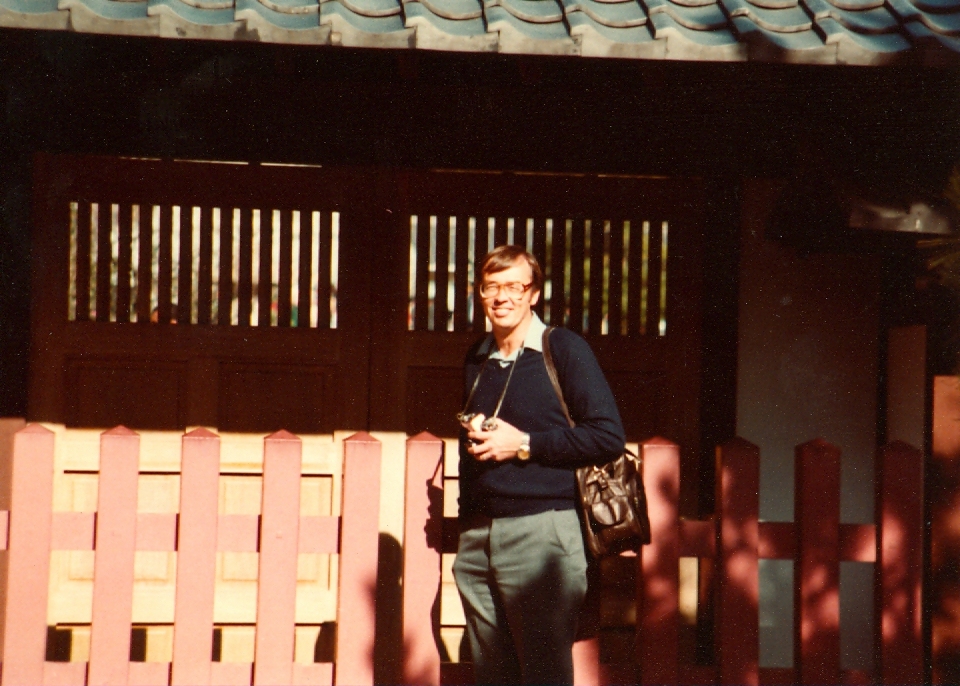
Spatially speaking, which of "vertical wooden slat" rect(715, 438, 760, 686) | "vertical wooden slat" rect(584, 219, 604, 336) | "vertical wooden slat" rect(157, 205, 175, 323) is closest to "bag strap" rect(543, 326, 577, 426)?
"vertical wooden slat" rect(715, 438, 760, 686)

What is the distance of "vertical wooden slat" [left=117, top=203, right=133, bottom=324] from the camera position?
4.86 metres

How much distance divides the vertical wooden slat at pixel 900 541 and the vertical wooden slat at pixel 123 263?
150 inches

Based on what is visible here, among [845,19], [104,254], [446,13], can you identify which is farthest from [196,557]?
[845,19]

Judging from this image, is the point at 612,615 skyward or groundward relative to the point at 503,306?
groundward

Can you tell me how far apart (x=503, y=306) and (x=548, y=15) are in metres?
1.14

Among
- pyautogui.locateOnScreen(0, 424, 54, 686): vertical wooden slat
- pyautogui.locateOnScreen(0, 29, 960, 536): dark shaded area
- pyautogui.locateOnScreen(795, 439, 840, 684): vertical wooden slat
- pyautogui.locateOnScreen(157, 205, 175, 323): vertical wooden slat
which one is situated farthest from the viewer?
pyautogui.locateOnScreen(157, 205, 175, 323): vertical wooden slat

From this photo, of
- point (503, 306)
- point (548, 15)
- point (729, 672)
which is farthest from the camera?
point (729, 672)

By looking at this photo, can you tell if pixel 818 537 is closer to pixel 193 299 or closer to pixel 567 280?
pixel 567 280

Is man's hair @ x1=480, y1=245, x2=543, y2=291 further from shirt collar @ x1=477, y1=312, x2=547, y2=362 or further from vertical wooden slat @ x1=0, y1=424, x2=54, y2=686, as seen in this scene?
vertical wooden slat @ x1=0, y1=424, x2=54, y2=686

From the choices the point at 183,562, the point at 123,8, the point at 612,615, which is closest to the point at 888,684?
the point at 612,615

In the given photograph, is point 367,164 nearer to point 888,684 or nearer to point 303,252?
point 303,252

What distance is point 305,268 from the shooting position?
4.93 metres

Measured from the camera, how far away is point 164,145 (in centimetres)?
471

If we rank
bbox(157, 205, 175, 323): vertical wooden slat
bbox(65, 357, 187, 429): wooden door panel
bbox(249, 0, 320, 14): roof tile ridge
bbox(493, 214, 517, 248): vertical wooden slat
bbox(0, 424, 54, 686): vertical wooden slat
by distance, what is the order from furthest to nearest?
bbox(493, 214, 517, 248): vertical wooden slat
bbox(157, 205, 175, 323): vertical wooden slat
bbox(65, 357, 187, 429): wooden door panel
bbox(0, 424, 54, 686): vertical wooden slat
bbox(249, 0, 320, 14): roof tile ridge
